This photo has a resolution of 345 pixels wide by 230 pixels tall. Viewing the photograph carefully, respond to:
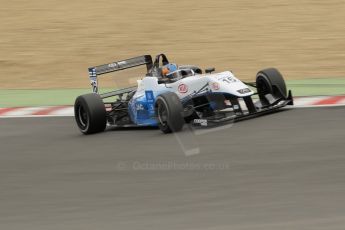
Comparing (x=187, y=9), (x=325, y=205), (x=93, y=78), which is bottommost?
(x=325, y=205)

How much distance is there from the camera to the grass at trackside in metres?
13.4

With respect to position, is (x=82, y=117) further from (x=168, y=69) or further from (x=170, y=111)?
(x=170, y=111)

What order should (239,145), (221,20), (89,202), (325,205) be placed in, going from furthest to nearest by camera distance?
(221,20) → (239,145) → (89,202) → (325,205)

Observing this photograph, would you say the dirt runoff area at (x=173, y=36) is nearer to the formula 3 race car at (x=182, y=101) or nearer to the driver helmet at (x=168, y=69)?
the formula 3 race car at (x=182, y=101)

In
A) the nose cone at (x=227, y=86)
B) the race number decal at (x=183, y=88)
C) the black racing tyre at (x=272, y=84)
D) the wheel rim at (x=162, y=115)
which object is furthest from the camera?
the black racing tyre at (x=272, y=84)

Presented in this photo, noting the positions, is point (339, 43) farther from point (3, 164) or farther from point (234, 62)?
point (3, 164)

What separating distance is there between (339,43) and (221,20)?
3444 millimetres

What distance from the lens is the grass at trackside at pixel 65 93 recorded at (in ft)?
44.0

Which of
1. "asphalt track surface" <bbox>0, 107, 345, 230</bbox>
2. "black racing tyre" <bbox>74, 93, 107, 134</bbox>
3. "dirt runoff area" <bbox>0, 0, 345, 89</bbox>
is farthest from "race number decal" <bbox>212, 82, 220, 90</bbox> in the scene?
"dirt runoff area" <bbox>0, 0, 345, 89</bbox>

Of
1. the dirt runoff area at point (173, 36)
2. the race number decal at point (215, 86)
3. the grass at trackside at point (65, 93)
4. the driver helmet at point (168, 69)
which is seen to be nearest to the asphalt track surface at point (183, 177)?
the race number decal at point (215, 86)

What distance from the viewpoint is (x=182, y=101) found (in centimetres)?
1072

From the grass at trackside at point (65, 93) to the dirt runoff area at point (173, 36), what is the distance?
80 cm

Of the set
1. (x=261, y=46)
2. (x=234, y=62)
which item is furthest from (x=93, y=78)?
(x=261, y=46)

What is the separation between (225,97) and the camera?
34.9 feet
